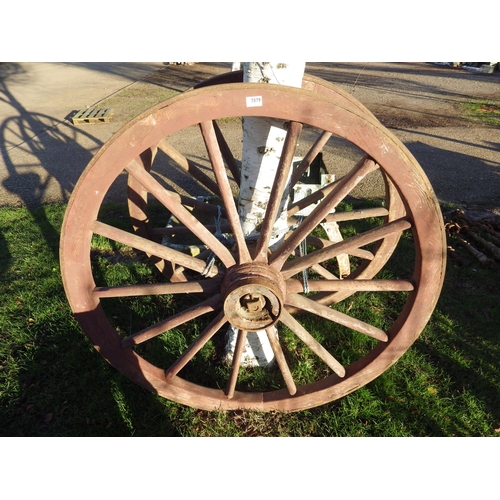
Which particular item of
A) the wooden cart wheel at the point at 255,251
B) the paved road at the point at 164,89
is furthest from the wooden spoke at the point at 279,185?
the paved road at the point at 164,89

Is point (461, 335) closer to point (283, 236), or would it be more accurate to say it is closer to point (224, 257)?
point (283, 236)

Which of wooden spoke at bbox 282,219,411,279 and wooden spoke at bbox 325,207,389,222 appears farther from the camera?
wooden spoke at bbox 325,207,389,222

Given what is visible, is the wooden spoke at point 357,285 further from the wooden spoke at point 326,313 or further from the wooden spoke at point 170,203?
the wooden spoke at point 170,203

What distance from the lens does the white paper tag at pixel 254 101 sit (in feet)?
5.55

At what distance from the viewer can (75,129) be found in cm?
815

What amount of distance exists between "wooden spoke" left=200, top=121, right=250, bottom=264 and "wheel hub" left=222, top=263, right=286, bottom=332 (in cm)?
9

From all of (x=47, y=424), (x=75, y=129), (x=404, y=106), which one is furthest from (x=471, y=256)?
(x=75, y=129)

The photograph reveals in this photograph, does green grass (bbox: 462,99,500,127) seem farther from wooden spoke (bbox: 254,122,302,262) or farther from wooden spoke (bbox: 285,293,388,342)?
wooden spoke (bbox: 254,122,302,262)

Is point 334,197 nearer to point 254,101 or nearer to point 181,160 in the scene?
point 254,101

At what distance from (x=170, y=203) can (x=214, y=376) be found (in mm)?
1491

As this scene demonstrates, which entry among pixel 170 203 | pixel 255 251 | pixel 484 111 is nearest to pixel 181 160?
pixel 170 203

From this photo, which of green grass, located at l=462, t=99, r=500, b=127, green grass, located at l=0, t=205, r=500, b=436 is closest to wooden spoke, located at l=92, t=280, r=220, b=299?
green grass, located at l=0, t=205, r=500, b=436

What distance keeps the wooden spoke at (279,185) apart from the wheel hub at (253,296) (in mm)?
98

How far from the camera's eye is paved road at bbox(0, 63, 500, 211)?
19.6ft
